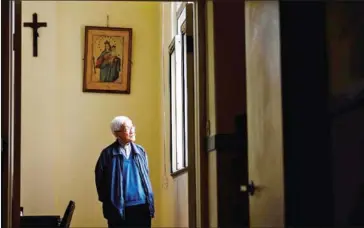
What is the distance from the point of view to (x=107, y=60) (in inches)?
251

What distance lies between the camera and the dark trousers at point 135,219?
4.97 meters

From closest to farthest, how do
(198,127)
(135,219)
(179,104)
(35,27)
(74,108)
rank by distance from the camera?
(198,127) → (135,219) → (179,104) → (35,27) → (74,108)

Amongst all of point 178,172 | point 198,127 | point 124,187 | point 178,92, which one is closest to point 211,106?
point 198,127

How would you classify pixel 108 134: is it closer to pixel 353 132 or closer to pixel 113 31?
pixel 113 31

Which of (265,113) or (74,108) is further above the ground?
(74,108)

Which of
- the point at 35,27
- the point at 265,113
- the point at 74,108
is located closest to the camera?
the point at 265,113

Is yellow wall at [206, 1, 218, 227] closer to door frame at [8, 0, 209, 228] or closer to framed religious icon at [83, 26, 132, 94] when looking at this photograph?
door frame at [8, 0, 209, 228]

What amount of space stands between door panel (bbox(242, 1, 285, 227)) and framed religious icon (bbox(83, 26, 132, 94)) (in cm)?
406

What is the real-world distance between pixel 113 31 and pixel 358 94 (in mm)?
4894

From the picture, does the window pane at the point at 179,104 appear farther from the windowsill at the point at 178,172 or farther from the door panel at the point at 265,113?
the door panel at the point at 265,113

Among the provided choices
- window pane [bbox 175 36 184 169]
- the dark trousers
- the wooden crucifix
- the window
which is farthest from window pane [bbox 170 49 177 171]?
the wooden crucifix

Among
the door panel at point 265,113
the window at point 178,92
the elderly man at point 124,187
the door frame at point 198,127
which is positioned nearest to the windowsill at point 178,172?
the window at point 178,92

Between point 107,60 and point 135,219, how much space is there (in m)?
1.93

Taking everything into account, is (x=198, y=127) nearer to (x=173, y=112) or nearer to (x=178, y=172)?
Result: (x=178, y=172)
